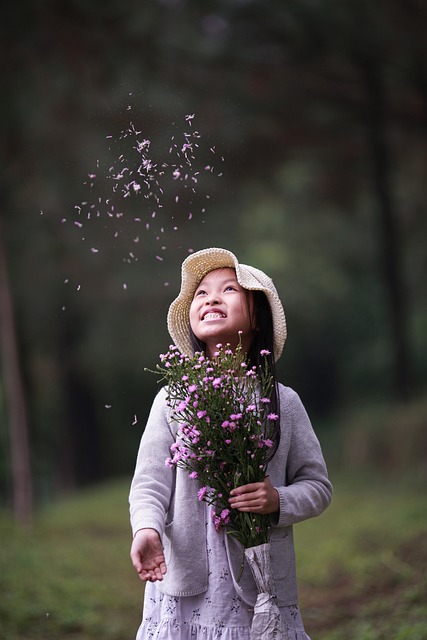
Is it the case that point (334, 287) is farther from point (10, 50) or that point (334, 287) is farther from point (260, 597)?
point (260, 597)

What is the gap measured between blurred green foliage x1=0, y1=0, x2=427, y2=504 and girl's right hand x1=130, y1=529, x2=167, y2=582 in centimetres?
229

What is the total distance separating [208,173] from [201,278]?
722 centimetres

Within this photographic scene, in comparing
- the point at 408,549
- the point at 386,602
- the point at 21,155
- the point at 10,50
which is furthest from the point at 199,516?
the point at 21,155

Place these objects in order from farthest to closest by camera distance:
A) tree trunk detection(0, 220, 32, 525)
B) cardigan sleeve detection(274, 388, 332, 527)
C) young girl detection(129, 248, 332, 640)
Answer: tree trunk detection(0, 220, 32, 525) → cardigan sleeve detection(274, 388, 332, 527) → young girl detection(129, 248, 332, 640)

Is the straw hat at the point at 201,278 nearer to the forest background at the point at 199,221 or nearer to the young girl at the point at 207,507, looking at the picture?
the young girl at the point at 207,507

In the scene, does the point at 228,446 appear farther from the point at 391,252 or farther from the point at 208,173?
the point at 391,252

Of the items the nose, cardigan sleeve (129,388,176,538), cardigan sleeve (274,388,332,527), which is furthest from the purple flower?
the nose

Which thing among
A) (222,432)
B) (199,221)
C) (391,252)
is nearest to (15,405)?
(199,221)

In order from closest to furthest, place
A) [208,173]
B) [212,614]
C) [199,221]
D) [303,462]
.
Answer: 1. [212,614]
2. [303,462]
3. [208,173]
4. [199,221]

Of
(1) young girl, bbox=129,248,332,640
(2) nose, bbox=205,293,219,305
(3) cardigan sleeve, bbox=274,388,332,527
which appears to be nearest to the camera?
(1) young girl, bbox=129,248,332,640

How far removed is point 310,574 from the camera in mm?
7328

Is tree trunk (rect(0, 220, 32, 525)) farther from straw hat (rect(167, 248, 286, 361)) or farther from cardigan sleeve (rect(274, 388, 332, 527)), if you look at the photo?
cardigan sleeve (rect(274, 388, 332, 527))

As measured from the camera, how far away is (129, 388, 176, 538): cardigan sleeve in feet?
8.02

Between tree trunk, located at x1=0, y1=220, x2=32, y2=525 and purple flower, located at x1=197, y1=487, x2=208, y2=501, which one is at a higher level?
tree trunk, located at x1=0, y1=220, x2=32, y2=525
